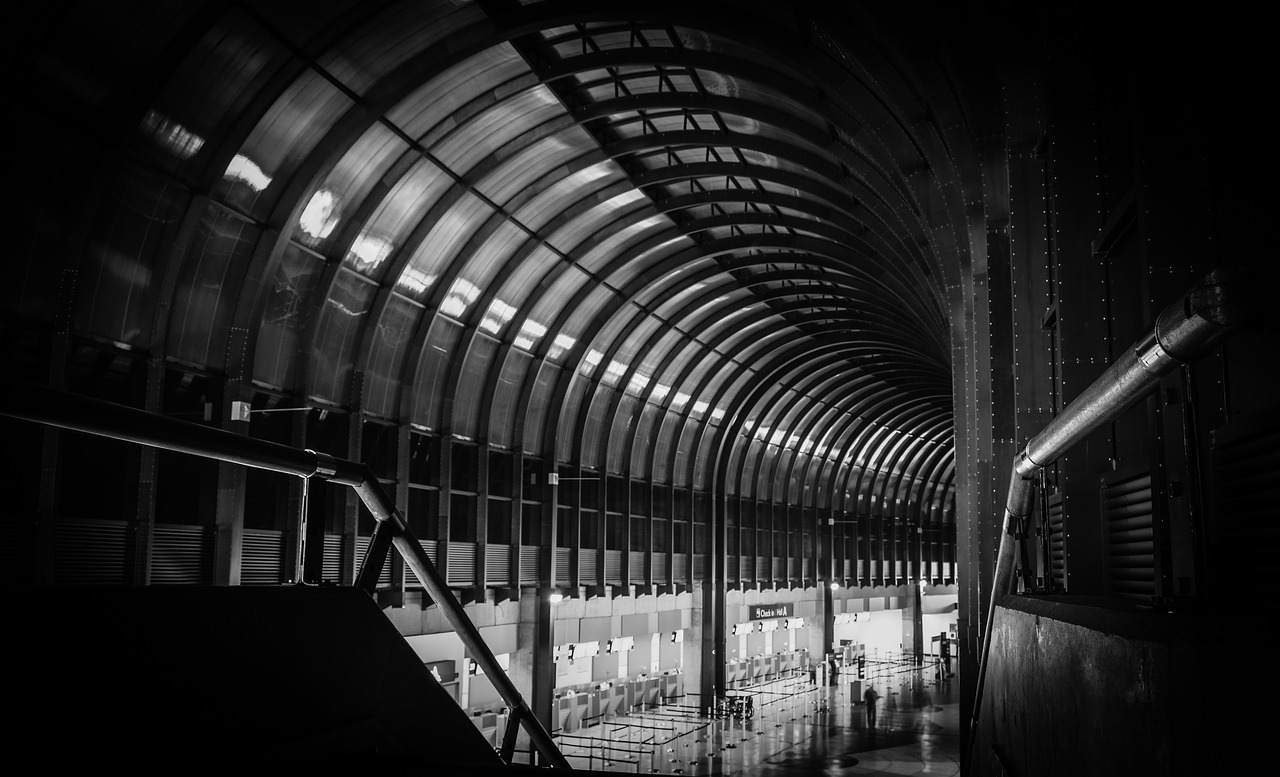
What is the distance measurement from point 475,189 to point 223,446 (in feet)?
73.4

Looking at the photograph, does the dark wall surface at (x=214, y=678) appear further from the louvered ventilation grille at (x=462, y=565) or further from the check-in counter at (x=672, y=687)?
the check-in counter at (x=672, y=687)

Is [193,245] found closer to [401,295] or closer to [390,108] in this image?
[390,108]

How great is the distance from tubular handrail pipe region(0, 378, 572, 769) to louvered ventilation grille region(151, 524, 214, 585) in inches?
567

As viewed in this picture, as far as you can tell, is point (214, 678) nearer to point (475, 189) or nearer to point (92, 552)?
point (92, 552)

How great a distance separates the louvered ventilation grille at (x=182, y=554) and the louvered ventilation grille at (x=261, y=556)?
1.11 metres

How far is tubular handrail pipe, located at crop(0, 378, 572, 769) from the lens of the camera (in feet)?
9.27

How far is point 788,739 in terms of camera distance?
3212 centimetres

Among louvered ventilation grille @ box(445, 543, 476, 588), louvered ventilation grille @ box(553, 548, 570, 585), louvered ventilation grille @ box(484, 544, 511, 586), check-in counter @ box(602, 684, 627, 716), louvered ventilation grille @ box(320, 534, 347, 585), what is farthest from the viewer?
check-in counter @ box(602, 684, 627, 716)

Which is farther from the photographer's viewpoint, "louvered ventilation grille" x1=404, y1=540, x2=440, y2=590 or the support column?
the support column

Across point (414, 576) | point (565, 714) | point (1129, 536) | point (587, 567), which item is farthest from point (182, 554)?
point (587, 567)

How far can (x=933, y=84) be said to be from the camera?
11508mm

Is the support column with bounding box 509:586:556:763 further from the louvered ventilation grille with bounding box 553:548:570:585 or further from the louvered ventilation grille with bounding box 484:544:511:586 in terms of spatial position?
the louvered ventilation grille with bounding box 484:544:511:586

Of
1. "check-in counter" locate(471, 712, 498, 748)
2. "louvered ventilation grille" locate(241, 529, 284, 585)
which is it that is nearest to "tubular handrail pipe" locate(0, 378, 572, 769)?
"louvered ventilation grille" locate(241, 529, 284, 585)

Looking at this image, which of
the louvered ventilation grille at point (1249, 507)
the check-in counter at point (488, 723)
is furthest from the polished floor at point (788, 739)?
the louvered ventilation grille at point (1249, 507)
